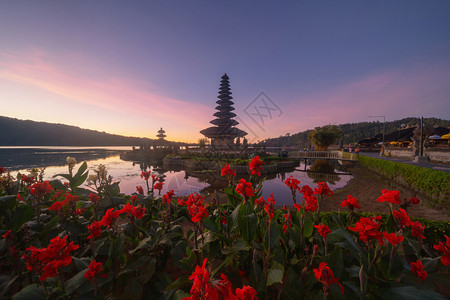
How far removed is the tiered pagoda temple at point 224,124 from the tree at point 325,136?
1202 cm

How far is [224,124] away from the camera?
31891 millimetres

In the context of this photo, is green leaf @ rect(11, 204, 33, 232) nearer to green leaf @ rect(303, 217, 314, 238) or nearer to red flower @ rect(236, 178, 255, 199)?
red flower @ rect(236, 178, 255, 199)

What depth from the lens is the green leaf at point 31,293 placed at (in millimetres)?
1054

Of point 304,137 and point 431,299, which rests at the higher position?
point 304,137

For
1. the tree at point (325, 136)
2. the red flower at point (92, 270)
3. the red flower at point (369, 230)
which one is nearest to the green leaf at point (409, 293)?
the red flower at point (369, 230)

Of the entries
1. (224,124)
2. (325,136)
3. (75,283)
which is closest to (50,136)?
(224,124)

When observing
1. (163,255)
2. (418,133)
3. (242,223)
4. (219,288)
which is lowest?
(163,255)

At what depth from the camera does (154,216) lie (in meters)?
2.34

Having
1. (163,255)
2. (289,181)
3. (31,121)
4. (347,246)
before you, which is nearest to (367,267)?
(347,246)

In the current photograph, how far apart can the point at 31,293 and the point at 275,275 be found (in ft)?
5.07

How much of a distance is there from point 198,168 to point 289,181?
1640 centimetres

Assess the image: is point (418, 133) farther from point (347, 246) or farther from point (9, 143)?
point (9, 143)

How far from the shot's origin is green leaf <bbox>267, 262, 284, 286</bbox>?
102 centimetres

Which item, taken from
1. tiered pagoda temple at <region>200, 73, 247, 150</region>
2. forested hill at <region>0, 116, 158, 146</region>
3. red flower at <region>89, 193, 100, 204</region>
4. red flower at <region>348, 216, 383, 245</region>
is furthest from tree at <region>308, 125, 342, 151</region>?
forested hill at <region>0, 116, 158, 146</region>
